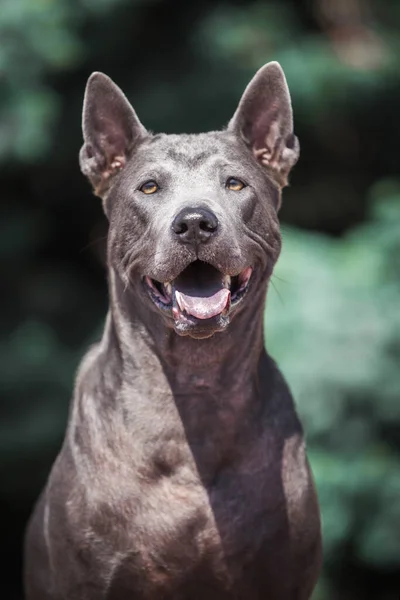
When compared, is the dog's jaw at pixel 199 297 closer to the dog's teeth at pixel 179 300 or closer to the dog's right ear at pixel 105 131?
the dog's teeth at pixel 179 300

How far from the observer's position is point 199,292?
3572mm

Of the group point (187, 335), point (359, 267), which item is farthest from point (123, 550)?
point (359, 267)

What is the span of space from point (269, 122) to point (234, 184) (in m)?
0.36

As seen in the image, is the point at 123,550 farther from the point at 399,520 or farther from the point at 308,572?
the point at 399,520

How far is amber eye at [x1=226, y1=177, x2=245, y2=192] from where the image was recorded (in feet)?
12.2

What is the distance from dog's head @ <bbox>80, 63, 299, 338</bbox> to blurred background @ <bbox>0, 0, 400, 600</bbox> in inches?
95.0

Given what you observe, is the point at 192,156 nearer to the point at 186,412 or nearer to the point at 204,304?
Answer: the point at 204,304

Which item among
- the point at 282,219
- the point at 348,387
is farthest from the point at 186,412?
the point at 282,219

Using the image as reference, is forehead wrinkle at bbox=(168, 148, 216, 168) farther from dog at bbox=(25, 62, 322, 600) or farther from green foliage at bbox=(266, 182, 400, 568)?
green foliage at bbox=(266, 182, 400, 568)

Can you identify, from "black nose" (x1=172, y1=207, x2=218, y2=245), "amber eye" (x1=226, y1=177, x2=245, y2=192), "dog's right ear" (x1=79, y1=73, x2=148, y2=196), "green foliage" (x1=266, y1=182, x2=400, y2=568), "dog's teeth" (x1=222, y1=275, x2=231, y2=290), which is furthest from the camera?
"green foliage" (x1=266, y1=182, x2=400, y2=568)

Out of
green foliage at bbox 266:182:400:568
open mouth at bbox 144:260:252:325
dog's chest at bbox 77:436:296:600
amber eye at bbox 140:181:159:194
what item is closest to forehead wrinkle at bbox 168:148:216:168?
amber eye at bbox 140:181:159:194

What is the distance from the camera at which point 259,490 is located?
3715 millimetres

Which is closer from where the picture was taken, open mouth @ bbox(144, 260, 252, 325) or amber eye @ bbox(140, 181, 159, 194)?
open mouth @ bbox(144, 260, 252, 325)

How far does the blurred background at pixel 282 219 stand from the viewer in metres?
6.61
